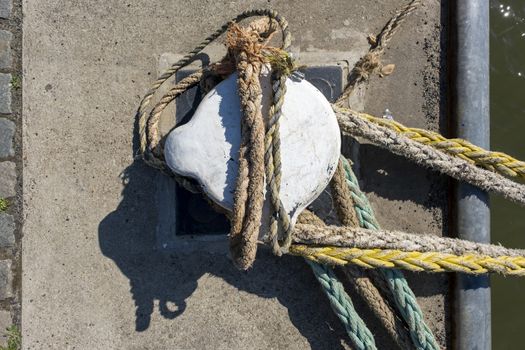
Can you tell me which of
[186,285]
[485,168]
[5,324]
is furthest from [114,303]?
[485,168]

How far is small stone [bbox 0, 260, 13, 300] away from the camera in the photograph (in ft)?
7.67

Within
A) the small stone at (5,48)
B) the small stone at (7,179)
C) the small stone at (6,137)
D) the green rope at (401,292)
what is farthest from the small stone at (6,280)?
the green rope at (401,292)

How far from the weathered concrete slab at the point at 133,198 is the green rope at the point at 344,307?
0.17 meters

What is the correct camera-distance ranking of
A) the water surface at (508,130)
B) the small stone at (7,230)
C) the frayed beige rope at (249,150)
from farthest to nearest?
the water surface at (508,130) < the small stone at (7,230) < the frayed beige rope at (249,150)

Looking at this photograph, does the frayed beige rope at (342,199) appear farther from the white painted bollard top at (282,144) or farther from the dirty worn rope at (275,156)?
the dirty worn rope at (275,156)

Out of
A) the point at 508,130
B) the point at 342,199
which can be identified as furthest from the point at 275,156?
the point at 508,130

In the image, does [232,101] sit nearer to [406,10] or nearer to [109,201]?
[109,201]

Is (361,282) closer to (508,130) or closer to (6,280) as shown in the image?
(508,130)

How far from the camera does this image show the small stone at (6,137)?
2350 mm

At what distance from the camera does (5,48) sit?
2367mm

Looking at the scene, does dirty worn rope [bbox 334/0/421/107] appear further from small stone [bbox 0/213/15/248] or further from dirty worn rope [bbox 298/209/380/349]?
small stone [bbox 0/213/15/248]

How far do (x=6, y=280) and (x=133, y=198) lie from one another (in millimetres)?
715

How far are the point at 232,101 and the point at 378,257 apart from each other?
2.82 feet

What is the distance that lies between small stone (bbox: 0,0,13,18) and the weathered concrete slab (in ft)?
0.37
